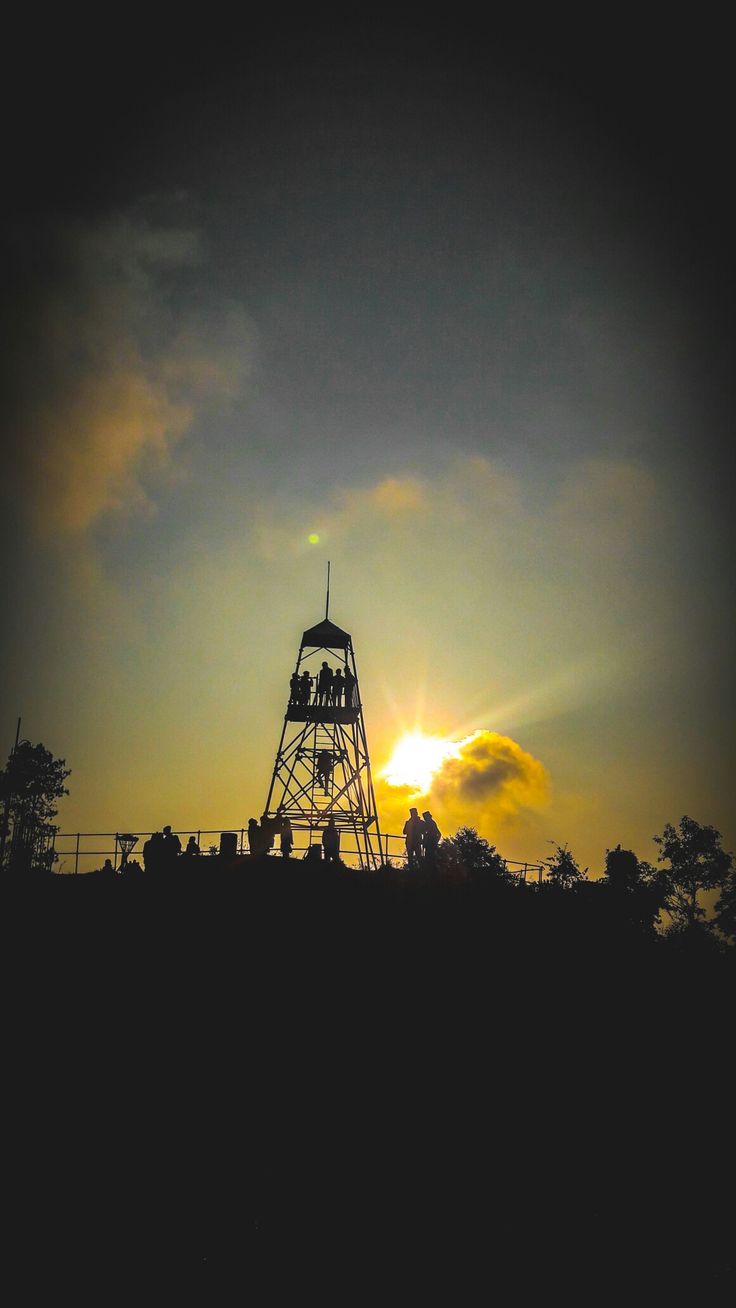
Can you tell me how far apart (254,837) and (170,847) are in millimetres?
2893

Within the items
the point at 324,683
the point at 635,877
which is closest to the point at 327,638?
the point at 324,683

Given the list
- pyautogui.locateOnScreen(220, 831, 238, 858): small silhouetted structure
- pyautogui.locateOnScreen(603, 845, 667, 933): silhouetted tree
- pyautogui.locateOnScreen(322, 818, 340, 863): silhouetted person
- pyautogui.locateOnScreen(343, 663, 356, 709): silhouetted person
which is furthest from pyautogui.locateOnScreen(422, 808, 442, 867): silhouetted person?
pyautogui.locateOnScreen(603, 845, 667, 933): silhouetted tree

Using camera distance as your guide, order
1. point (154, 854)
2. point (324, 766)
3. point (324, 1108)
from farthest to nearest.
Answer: point (324, 766), point (154, 854), point (324, 1108)

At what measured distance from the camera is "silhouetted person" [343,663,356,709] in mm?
39406

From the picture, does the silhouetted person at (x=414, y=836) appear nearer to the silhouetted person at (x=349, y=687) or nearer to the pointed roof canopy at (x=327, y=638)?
the silhouetted person at (x=349, y=687)

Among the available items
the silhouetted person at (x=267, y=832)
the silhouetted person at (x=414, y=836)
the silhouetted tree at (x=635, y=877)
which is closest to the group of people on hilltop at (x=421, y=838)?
the silhouetted person at (x=414, y=836)

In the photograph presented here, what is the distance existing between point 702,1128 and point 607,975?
5.48 m

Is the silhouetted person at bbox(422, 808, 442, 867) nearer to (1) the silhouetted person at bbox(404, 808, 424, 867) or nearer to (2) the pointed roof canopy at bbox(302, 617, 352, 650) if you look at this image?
(1) the silhouetted person at bbox(404, 808, 424, 867)

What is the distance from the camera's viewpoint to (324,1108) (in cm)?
2219

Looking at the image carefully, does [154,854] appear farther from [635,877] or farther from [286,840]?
[635,877]

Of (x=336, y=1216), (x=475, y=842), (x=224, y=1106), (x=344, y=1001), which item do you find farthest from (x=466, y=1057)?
(x=475, y=842)

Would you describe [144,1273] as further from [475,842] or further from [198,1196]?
[475,842]

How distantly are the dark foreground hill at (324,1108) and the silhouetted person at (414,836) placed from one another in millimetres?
1037

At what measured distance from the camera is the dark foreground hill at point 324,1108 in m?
20.3
